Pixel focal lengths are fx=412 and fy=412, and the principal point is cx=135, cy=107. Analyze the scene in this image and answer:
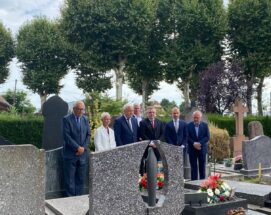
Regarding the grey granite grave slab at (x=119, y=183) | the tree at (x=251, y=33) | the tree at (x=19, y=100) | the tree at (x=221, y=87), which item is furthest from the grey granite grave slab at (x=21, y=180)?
the tree at (x=19, y=100)

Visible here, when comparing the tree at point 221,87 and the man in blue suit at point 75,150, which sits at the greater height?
the tree at point 221,87

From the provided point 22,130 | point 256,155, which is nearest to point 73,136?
point 256,155

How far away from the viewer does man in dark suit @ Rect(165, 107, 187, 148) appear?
26.8ft

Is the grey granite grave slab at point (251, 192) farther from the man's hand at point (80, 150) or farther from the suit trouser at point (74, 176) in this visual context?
the man's hand at point (80, 150)

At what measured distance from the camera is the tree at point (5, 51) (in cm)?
3271

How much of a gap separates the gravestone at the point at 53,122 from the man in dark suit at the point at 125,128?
149 centimetres

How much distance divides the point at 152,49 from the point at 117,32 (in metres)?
3.80

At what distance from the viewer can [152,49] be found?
2881 centimetres

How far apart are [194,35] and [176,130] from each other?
20.6 meters

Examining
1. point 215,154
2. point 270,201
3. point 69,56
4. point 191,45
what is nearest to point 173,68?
point 191,45

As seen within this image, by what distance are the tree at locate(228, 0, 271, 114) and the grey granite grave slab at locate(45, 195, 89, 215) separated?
75.9ft

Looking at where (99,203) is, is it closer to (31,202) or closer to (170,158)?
(31,202)

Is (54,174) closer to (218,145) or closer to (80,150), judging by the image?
(80,150)

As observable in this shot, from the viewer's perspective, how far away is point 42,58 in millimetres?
31844
